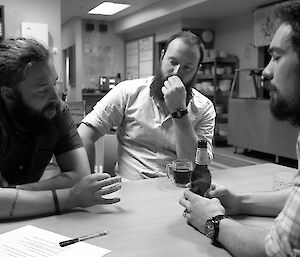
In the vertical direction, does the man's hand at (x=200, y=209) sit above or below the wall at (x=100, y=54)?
below

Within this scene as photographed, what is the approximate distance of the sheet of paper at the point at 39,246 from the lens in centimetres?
90

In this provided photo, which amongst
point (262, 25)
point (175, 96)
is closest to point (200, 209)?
point (175, 96)

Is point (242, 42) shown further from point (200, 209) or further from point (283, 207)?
point (283, 207)

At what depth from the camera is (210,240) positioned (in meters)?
1.01

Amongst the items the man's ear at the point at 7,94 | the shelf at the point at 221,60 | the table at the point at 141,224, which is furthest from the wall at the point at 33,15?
the table at the point at 141,224

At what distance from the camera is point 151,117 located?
6.42ft

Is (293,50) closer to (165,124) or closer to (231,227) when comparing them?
(231,227)

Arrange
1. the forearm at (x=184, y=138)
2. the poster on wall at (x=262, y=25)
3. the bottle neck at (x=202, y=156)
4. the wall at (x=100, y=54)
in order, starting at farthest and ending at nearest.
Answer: the wall at (x=100, y=54)
the poster on wall at (x=262, y=25)
the forearm at (x=184, y=138)
the bottle neck at (x=202, y=156)

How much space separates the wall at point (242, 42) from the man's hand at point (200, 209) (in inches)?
227

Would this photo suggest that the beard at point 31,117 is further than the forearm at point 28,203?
Yes

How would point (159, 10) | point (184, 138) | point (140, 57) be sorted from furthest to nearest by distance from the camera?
point (140, 57), point (159, 10), point (184, 138)

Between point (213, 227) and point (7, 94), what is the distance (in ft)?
3.09

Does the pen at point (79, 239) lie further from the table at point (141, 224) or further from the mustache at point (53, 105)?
the mustache at point (53, 105)

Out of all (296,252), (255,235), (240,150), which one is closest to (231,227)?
(255,235)
